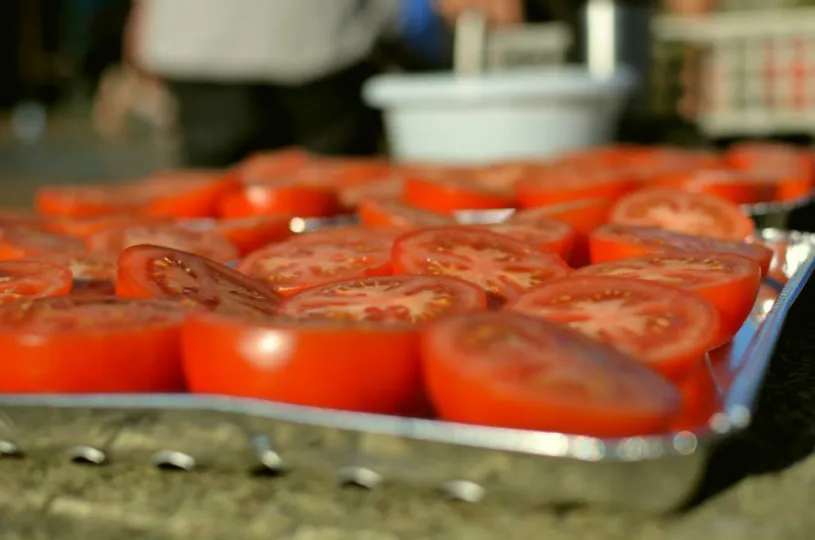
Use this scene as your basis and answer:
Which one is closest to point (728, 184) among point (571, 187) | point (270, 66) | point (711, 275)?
point (571, 187)

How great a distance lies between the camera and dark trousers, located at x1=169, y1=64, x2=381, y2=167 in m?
2.43

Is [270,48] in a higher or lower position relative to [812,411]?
higher

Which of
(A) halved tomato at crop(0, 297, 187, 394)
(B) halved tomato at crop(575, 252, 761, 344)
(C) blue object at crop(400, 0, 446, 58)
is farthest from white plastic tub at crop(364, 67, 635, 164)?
(A) halved tomato at crop(0, 297, 187, 394)

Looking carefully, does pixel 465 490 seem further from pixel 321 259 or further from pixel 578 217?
pixel 578 217

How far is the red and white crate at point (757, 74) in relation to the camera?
12.6 ft

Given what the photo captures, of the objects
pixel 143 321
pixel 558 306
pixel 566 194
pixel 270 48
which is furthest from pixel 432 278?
pixel 270 48

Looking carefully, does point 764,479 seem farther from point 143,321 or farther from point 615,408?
point 143,321

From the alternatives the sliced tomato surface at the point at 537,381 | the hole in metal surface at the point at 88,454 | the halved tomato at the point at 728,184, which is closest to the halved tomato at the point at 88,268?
the hole in metal surface at the point at 88,454

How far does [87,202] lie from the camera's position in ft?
4.52

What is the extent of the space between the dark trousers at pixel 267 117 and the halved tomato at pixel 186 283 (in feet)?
5.73

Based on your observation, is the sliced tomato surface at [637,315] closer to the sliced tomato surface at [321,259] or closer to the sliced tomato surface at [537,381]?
the sliced tomato surface at [537,381]

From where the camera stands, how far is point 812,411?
→ 2.00 ft

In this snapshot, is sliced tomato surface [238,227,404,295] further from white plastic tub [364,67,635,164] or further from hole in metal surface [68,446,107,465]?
white plastic tub [364,67,635,164]

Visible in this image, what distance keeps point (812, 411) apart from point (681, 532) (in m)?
0.20
